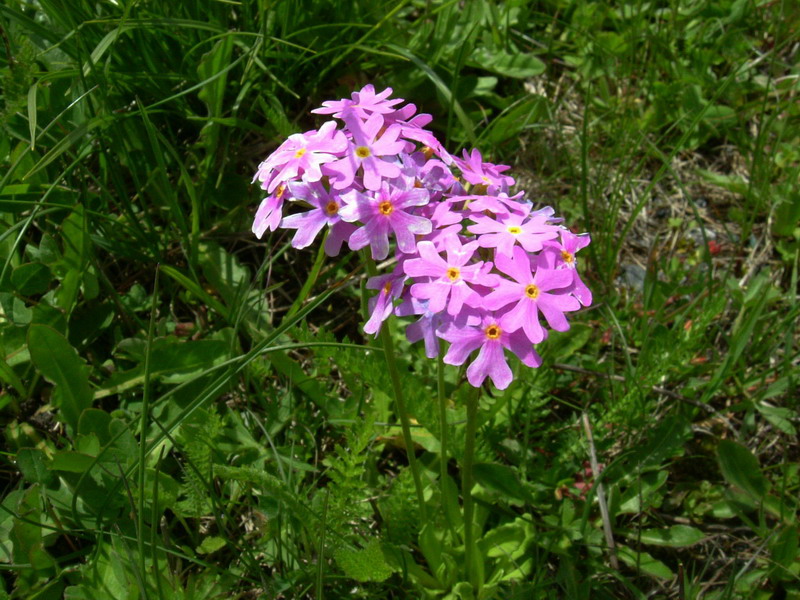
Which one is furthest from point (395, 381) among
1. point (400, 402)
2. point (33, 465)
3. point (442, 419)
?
point (33, 465)

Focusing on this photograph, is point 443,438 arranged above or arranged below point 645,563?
above

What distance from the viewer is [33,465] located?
260 cm

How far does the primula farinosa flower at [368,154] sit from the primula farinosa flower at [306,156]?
1.2 inches

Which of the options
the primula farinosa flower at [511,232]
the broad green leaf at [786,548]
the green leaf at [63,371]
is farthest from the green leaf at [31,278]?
the broad green leaf at [786,548]

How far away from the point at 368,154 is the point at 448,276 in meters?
0.38

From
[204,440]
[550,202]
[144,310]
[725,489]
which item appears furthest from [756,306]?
[144,310]

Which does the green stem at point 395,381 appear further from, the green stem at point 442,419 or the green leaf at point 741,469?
the green leaf at point 741,469

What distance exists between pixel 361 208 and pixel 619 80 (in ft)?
9.51

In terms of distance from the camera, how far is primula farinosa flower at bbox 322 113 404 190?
179 centimetres

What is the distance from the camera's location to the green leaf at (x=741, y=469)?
2.84 m

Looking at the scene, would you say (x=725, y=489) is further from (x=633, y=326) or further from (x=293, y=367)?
(x=293, y=367)

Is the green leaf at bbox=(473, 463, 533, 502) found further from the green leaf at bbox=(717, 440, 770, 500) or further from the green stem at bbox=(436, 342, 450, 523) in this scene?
the green leaf at bbox=(717, 440, 770, 500)

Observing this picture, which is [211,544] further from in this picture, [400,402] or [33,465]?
[400,402]

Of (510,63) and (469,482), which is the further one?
(510,63)
